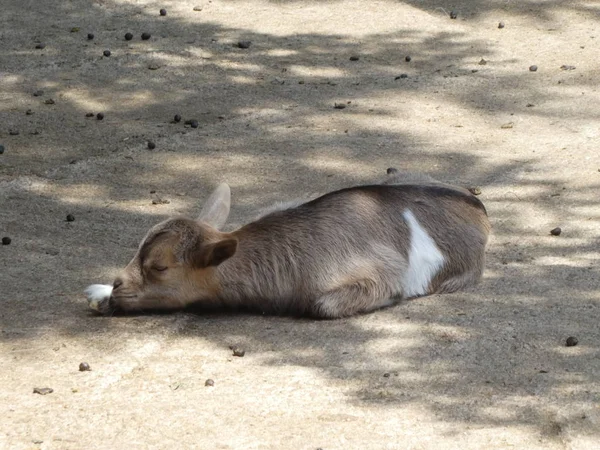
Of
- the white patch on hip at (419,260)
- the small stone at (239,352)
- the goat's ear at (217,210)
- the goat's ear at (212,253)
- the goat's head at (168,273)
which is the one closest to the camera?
the small stone at (239,352)

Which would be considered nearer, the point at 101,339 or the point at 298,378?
the point at 298,378

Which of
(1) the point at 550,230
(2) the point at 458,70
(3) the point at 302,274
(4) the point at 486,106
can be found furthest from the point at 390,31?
(3) the point at 302,274

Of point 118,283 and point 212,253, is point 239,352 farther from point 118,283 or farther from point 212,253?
point 118,283

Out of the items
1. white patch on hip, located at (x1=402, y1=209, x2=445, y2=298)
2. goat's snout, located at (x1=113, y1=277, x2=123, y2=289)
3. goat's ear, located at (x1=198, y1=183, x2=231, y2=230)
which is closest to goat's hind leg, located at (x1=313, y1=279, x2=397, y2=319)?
white patch on hip, located at (x1=402, y1=209, x2=445, y2=298)

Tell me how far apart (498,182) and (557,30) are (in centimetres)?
338

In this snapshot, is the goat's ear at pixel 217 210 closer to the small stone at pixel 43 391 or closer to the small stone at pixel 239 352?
the small stone at pixel 239 352

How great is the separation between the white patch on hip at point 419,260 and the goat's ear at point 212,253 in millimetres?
862

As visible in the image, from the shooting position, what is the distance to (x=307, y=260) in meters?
5.34

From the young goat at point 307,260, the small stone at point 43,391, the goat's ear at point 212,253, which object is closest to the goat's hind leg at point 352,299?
the young goat at point 307,260

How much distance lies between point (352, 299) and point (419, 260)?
1.53 ft

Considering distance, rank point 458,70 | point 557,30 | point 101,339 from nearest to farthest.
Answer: point 101,339, point 458,70, point 557,30

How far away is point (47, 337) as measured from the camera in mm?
5004

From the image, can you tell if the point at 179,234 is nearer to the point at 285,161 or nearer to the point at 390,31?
the point at 285,161

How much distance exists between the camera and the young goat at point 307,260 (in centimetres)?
527
